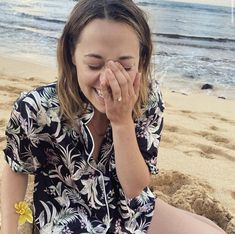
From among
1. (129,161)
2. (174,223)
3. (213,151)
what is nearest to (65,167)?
(129,161)

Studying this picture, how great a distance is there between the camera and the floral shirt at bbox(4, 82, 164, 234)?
6.08 feet

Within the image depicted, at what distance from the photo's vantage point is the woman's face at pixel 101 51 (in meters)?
1.72

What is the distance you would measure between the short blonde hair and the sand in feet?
2.87

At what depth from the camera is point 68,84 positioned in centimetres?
187

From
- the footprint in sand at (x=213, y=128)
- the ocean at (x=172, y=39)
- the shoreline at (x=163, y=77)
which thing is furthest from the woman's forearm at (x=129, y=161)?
the shoreline at (x=163, y=77)

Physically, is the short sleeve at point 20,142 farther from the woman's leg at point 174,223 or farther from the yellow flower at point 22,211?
the woman's leg at point 174,223

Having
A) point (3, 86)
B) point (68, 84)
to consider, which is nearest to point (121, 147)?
point (68, 84)

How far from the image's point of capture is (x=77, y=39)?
181 cm

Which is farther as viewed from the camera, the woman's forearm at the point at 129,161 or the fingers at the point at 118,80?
the woman's forearm at the point at 129,161

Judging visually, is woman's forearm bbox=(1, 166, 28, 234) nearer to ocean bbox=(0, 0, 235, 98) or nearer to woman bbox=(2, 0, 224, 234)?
woman bbox=(2, 0, 224, 234)

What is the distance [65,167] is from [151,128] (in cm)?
37

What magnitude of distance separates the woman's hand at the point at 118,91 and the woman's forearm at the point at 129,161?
5 centimetres

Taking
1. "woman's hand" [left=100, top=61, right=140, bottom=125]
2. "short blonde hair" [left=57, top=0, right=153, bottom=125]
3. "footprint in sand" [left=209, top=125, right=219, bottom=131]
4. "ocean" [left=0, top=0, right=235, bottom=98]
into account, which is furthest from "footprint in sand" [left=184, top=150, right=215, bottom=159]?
"woman's hand" [left=100, top=61, right=140, bottom=125]

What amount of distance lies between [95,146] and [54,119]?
0.61ft
